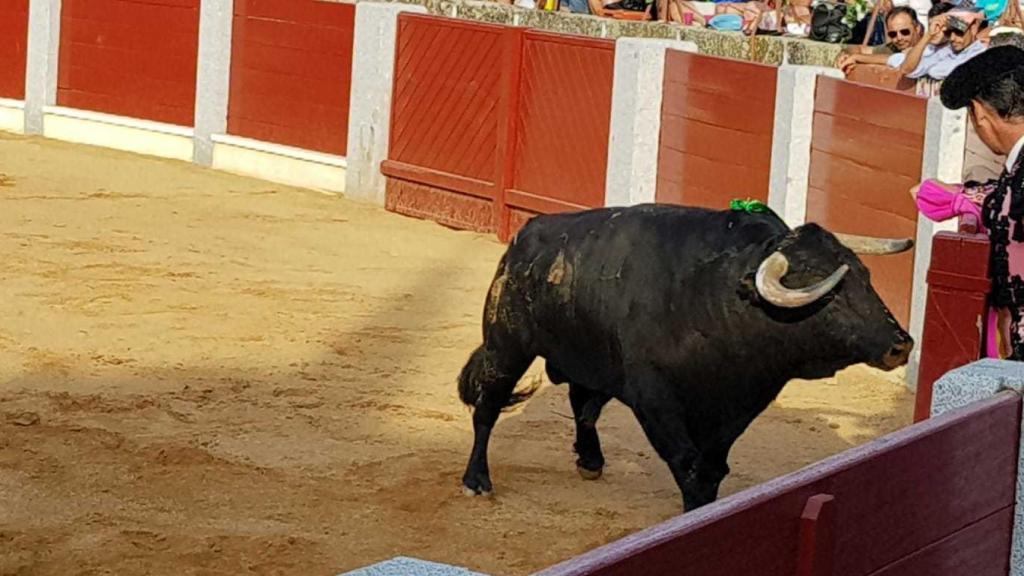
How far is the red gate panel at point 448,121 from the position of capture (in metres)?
10.6

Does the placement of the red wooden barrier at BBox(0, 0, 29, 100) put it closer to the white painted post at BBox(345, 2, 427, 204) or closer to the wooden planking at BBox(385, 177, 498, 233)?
the white painted post at BBox(345, 2, 427, 204)

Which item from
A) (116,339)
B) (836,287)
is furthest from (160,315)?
(836,287)

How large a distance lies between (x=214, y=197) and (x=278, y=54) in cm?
134

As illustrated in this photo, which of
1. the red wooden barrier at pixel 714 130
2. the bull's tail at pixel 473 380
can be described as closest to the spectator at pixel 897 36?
the red wooden barrier at pixel 714 130

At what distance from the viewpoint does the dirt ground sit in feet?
16.2

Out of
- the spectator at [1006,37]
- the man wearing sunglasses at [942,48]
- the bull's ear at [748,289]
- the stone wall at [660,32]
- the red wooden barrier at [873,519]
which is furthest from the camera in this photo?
the stone wall at [660,32]

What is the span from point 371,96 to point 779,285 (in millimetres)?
7123

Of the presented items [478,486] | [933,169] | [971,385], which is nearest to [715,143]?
[933,169]

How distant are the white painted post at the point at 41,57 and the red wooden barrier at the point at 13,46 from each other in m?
0.11

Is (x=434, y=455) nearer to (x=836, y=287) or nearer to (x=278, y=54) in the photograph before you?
(x=836, y=287)

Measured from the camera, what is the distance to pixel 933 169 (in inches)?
283

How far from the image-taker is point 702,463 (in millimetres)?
4836

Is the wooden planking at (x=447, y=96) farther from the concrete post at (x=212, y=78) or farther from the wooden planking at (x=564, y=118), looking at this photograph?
the concrete post at (x=212, y=78)

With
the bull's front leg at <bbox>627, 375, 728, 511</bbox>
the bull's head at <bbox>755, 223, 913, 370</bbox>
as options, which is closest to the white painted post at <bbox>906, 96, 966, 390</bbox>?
the bull's front leg at <bbox>627, 375, 728, 511</bbox>
